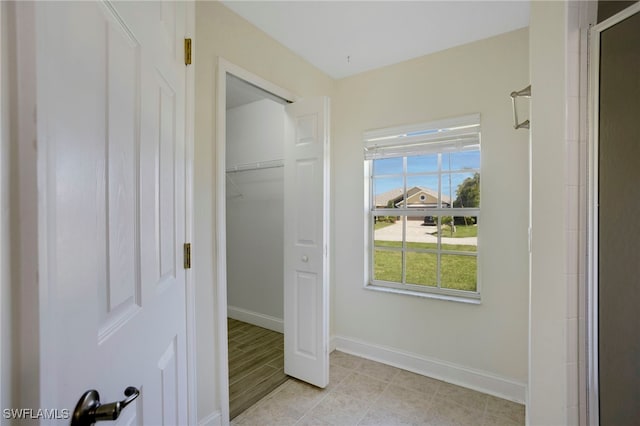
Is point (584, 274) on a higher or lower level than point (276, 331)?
higher

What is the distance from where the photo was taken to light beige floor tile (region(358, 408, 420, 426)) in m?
1.79

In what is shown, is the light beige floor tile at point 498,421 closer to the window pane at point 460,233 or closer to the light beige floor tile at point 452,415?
the light beige floor tile at point 452,415

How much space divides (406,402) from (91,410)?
205cm

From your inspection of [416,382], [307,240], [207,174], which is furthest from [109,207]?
[416,382]

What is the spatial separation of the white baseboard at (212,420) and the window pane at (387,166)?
2157 millimetres

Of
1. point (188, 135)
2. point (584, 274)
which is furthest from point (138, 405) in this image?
point (584, 274)

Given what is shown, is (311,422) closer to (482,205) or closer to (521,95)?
(482,205)

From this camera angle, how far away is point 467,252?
2.29 metres

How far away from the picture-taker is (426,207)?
247cm

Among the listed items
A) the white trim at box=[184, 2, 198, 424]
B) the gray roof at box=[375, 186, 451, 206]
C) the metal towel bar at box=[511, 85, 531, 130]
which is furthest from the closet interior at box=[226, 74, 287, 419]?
the metal towel bar at box=[511, 85, 531, 130]

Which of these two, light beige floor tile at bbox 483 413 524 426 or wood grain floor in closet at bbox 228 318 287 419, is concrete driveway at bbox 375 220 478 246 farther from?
wood grain floor in closet at bbox 228 318 287 419

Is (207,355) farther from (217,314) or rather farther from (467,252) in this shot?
(467,252)

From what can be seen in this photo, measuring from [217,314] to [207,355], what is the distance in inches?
9.1

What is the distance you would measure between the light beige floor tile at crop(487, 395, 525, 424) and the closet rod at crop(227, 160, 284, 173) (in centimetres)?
268
